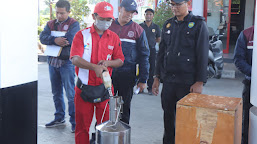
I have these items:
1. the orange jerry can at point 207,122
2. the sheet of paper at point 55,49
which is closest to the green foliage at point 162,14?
the sheet of paper at point 55,49

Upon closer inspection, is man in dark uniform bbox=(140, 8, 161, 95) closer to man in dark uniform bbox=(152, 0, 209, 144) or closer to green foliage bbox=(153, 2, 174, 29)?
green foliage bbox=(153, 2, 174, 29)

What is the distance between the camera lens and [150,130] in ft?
18.2

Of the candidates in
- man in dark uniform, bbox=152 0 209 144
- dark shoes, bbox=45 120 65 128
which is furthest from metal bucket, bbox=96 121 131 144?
dark shoes, bbox=45 120 65 128

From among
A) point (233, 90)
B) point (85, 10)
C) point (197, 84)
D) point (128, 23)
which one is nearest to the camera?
point (197, 84)

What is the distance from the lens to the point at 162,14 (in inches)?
460

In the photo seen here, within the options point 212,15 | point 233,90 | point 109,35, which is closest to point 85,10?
point 212,15

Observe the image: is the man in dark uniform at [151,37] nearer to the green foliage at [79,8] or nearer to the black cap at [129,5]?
the black cap at [129,5]

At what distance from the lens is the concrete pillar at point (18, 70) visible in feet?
9.18

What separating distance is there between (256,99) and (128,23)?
229 cm

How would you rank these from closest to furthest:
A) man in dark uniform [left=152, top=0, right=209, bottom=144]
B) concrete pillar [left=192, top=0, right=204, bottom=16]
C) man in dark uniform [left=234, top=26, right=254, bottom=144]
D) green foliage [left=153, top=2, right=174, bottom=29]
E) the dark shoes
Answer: man in dark uniform [left=152, top=0, right=209, bottom=144], man in dark uniform [left=234, top=26, right=254, bottom=144], the dark shoes, green foliage [left=153, top=2, right=174, bottom=29], concrete pillar [left=192, top=0, right=204, bottom=16]

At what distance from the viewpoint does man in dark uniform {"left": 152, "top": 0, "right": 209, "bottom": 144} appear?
374 centimetres

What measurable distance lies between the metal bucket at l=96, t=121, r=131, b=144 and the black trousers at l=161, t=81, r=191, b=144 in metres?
1.67

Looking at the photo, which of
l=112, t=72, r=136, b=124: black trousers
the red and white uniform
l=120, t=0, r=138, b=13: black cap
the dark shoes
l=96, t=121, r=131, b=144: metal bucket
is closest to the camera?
l=96, t=121, r=131, b=144: metal bucket

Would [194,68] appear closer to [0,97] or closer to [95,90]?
[95,90]
